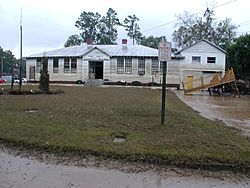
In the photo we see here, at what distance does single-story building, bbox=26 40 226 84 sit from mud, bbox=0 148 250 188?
134ft

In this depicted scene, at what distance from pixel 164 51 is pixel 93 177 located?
462 centimetres

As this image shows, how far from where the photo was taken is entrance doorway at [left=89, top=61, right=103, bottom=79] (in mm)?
48969

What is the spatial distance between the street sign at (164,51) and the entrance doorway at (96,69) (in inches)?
1546

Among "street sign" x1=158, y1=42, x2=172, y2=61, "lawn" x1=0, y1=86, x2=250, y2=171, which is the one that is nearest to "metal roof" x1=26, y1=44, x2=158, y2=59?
"lawn" x1=0, y1=86, x2=250, y2=171

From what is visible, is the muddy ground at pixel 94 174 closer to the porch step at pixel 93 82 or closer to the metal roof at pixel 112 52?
the porch step at pixel 93 82

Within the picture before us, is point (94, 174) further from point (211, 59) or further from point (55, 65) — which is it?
point (55, 65)

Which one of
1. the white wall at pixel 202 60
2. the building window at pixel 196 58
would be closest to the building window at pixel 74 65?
the white wall at pixel 202 60

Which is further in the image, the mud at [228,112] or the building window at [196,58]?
the building window at [196,58]

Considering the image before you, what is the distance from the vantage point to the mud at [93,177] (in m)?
5.62

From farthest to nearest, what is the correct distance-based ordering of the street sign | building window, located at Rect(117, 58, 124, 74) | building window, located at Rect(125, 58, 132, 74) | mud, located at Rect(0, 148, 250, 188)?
building window, located at Rect(117, 58, 124, 74)
building window, located at Rect(125, 58, 132, 74)
the street sign
mud, located at Rect(0, 148, 250, 188)

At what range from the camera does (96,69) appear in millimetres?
49844

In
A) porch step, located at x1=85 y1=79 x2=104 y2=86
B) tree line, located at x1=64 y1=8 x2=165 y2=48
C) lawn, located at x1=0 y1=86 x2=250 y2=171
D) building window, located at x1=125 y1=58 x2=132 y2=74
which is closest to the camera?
lawn, located at x1=0 y1=86 x2=250 y2=171

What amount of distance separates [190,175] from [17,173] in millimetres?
2829

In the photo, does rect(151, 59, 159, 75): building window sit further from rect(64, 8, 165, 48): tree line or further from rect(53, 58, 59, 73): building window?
rect(64, 8, 165, 48): tree line
